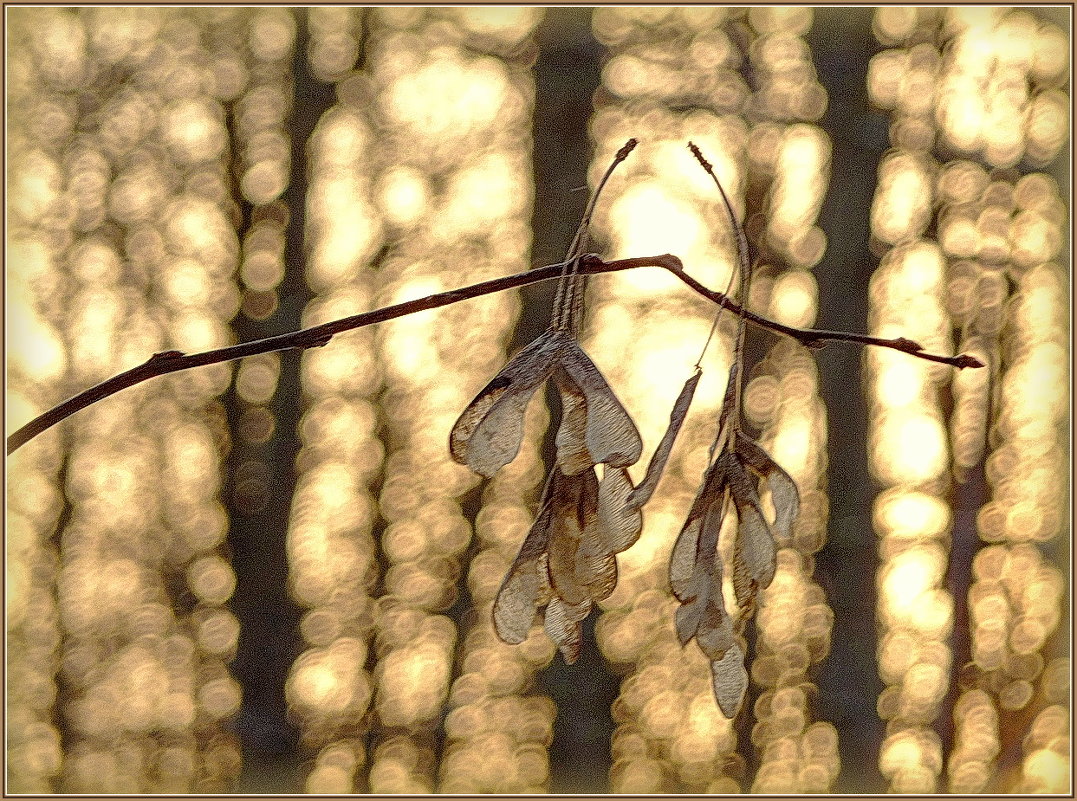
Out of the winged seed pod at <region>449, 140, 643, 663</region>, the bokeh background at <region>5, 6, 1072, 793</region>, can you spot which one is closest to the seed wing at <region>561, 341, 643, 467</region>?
the winged seed pod at <region>449, 140, 643, 663</region>

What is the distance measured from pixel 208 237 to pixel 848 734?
0.43 meters

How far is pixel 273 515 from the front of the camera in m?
0.47

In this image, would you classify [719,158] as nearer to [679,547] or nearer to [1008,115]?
[1008,115]

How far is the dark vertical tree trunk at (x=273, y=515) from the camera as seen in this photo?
472 millimetres

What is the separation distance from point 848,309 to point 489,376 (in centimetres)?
19

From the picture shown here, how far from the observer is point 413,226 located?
0.47 meters

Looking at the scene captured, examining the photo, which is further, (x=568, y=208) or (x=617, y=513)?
(x=568, y=208)

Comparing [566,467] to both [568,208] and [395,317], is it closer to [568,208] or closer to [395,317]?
[395,317]

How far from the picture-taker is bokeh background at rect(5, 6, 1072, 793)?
1.54 feet

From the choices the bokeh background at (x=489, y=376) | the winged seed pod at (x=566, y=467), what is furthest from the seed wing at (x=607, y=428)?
the bokeh background at (x=489, y=376)

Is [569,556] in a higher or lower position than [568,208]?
lower

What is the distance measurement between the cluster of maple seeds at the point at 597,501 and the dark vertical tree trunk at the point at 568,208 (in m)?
0.28

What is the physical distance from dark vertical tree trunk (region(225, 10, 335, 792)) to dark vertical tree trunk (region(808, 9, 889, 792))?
27cm

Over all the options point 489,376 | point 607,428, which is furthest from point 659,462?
point 489,376
